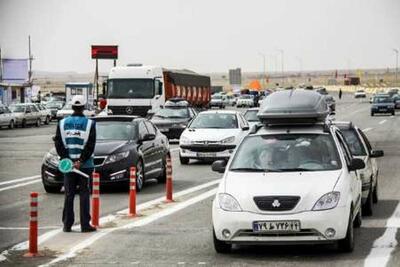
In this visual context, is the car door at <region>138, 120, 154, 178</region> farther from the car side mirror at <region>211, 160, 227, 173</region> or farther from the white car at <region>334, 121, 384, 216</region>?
the car side mirror at <region>211, 160, 227, 173</region>

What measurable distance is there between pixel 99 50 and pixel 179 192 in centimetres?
4695

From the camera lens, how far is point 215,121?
91.5ft

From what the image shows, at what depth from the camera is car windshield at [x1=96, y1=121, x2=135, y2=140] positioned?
19.2 metres

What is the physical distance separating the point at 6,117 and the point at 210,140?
34.6m

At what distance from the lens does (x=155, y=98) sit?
142 ft

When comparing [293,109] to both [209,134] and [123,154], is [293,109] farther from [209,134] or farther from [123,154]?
[209,134]

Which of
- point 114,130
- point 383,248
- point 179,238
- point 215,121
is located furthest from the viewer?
point 215,121

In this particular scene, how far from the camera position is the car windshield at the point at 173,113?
3850 centimetres

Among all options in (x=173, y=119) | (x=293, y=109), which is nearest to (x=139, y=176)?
(x=293, y=109)

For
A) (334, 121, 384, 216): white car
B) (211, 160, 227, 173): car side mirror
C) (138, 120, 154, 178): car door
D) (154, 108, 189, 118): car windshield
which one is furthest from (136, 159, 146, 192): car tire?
(154, 108, 189, 118): car windshield

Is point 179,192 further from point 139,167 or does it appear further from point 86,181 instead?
point 86,181

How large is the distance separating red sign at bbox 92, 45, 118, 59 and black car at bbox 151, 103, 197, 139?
24574 mm

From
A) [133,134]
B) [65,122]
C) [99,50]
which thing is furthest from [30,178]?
[99,50]

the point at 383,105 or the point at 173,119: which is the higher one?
the point at 173,119
